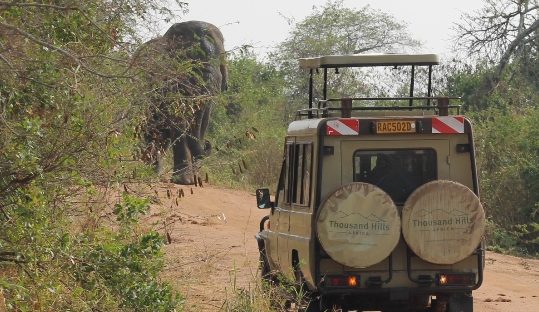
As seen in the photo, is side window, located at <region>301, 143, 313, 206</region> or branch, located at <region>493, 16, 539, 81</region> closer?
side window, located at <region>301, 143, 313, 206</region>

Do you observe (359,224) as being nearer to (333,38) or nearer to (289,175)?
(289,175)

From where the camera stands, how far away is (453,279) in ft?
31.4

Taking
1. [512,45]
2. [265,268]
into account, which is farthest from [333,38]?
[265,268]

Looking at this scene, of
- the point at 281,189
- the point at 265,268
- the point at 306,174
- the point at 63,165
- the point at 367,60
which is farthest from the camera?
the point at 265,268

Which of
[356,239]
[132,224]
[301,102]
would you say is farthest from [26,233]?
[301,102]

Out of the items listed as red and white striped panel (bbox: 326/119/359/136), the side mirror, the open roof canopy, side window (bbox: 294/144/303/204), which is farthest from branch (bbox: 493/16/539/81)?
red and white striped panel (bbox: 326/119/359/136)

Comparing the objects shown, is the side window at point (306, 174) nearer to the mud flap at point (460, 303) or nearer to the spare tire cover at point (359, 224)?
the spare tire cover at point (359, 224)

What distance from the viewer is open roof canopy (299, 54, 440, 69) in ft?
34.8

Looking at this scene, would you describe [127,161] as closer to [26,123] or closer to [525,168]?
[26,123]

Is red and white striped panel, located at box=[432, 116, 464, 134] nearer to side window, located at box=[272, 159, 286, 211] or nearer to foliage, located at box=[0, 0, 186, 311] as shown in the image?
side window, located at box=[272, 159, 286, 211]

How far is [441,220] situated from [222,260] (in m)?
5.92

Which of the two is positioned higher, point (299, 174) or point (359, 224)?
point (299, 174)

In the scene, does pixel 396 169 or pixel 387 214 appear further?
pixel 396 169

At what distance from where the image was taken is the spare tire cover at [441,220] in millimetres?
9352
